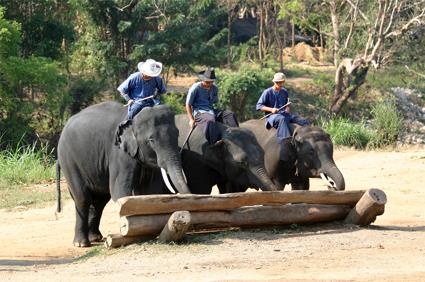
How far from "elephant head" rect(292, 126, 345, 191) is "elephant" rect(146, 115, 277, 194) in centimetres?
126

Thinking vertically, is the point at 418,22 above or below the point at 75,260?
above

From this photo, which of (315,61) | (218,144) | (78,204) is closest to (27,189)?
(78,204)

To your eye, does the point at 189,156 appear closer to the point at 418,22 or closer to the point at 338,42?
the point at 418,22

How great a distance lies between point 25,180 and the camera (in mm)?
20750

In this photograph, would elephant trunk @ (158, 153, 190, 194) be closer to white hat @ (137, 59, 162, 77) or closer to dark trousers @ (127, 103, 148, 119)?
dark trousers @ (127, 103, 148, 119)

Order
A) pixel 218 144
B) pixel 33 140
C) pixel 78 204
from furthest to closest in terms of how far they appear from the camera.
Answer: pixel 33 140
pixel 78 204
pixel 218 144

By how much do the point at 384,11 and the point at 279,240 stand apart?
77.0 feet

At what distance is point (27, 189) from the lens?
19.9 m

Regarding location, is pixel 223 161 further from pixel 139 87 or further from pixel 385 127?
pixel 385 127

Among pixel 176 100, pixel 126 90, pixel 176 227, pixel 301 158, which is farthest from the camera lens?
pixel 176 100

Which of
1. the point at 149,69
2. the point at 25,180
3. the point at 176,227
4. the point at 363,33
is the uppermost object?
the point at 149,69

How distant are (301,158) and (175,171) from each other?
2925 millimetres

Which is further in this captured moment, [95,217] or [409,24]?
[409,24]

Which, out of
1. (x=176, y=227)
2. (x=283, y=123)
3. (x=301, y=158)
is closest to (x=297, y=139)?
(x=301, y=158)
